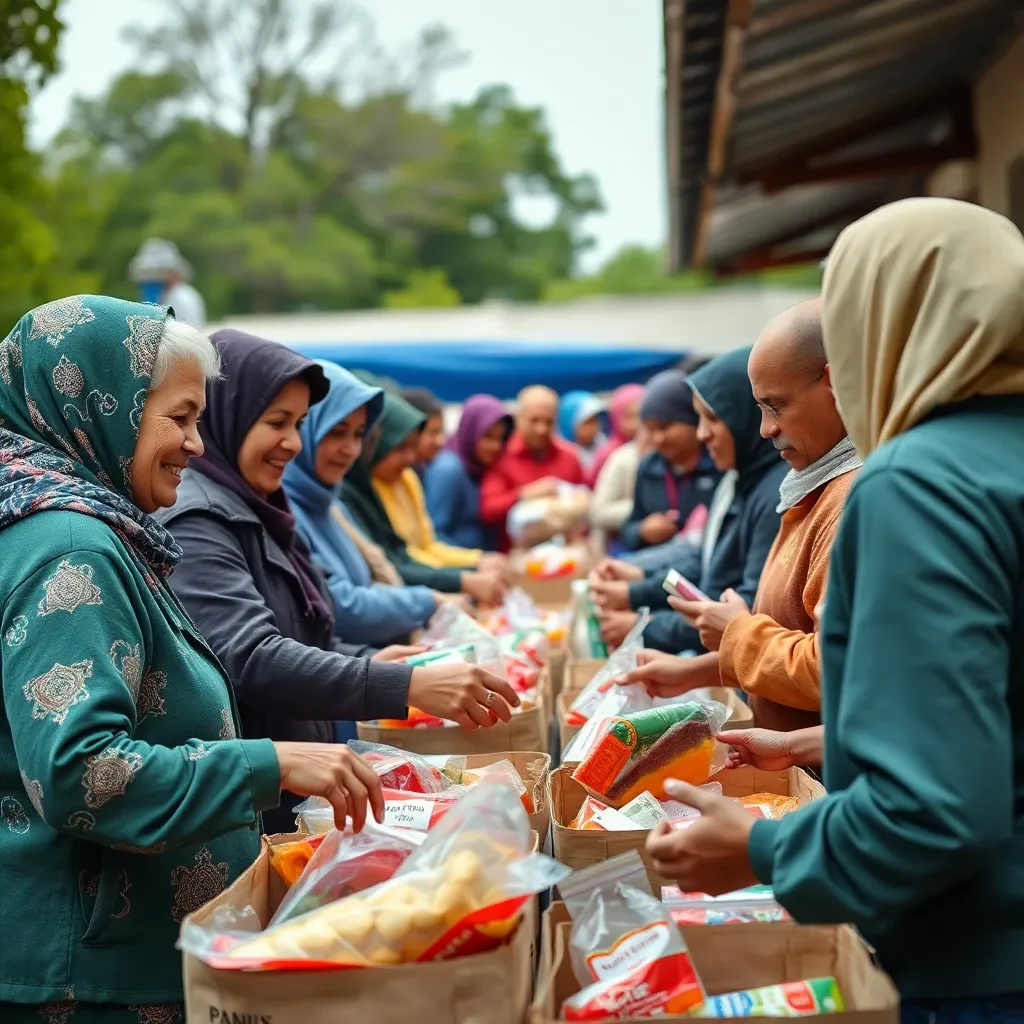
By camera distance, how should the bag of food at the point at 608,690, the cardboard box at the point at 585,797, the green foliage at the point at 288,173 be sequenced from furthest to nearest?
the green foliage at the point at 288,173
the bag of food at the point at 608,690
the cardboard box at the point at 585,797

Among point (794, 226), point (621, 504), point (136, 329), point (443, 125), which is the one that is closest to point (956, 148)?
point (621, 504)

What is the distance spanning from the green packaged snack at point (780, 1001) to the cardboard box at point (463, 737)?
1451mm

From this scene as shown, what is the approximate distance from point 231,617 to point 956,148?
5727mm

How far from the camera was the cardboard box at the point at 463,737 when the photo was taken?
3029mm

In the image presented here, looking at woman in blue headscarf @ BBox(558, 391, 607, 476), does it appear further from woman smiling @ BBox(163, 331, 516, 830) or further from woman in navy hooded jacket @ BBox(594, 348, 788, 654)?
woman smiling @ BBox(163, 331, 516, 830)

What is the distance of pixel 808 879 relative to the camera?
1.44 m

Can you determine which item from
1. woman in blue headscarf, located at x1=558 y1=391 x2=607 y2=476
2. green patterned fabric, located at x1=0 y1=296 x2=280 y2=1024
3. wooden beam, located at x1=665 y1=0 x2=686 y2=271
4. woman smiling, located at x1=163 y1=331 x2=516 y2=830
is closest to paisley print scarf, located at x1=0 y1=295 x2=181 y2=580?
green patterned fabric, located at x1=0 y1=296 x2=280 y2=1024

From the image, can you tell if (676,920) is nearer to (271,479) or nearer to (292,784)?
(292,784)

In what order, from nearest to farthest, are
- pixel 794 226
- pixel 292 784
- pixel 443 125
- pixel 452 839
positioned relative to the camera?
1. pixel 452 839
2. pixel 292 784
3. pixel 794 226
4. pixel 443 125

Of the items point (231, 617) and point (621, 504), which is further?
point (621, 504)

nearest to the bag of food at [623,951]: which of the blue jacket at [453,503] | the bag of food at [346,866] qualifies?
the bag of food at [346,866]

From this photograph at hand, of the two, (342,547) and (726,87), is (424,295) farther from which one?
(342,547)

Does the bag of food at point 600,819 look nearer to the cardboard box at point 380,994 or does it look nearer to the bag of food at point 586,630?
the cardboard box at point 380,994

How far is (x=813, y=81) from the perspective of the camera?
6.15m
